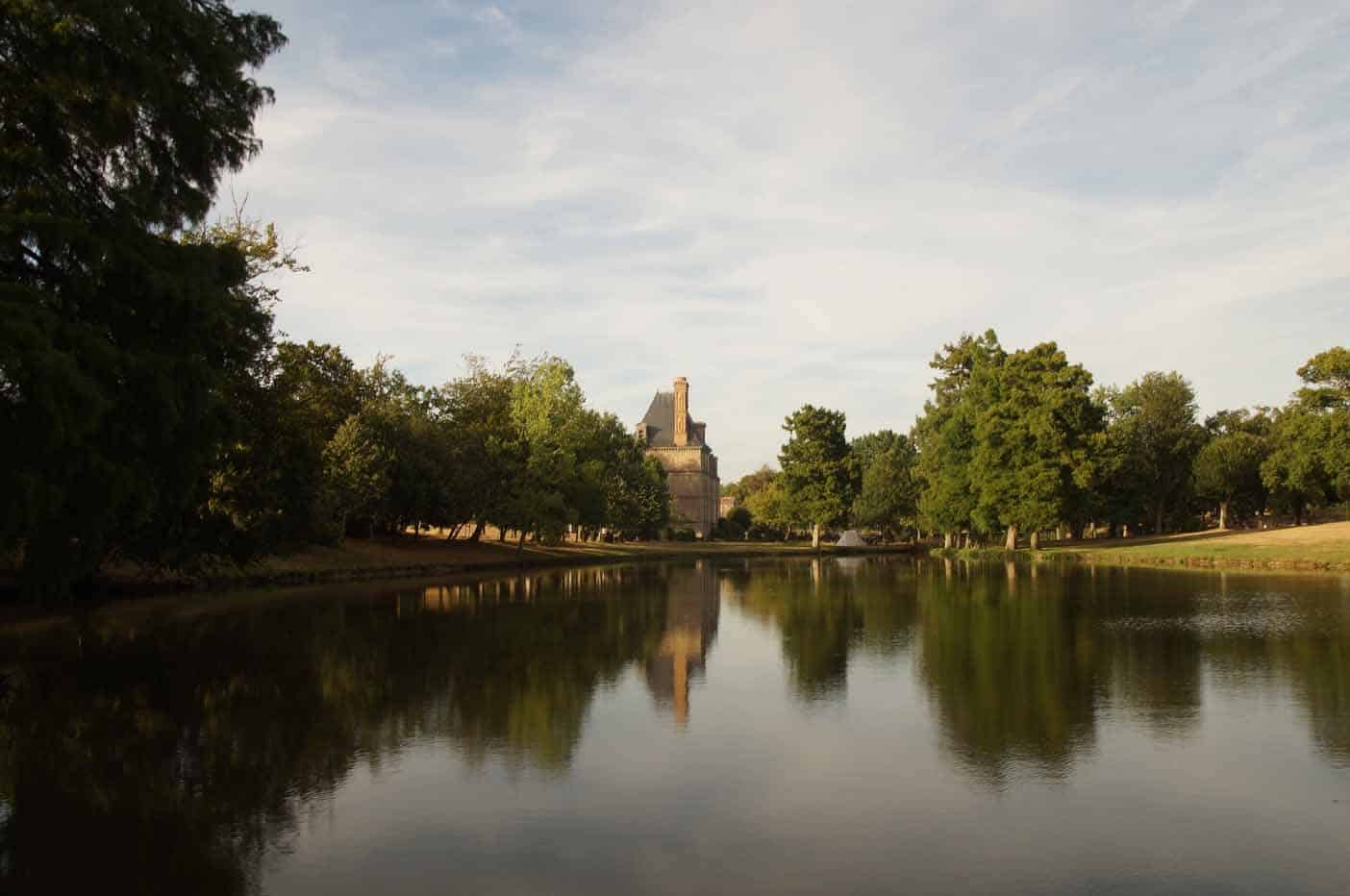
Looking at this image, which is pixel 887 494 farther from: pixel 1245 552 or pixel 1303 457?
pixel 1245 552

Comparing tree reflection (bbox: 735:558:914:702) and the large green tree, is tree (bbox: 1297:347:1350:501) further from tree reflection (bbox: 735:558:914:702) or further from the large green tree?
tree reflection (bbox: 735:558:914:702)

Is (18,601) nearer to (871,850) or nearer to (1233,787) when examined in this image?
(871,850)

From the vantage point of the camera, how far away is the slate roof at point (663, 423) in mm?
132375

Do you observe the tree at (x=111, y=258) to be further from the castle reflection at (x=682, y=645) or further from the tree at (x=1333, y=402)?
the tree at (x=1333, y=402)

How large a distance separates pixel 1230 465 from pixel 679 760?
266 ft

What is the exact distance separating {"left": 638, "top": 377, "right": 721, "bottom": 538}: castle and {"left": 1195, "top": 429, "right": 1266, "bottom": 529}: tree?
55.3 metres

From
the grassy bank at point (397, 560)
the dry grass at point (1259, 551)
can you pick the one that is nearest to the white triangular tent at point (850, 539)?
the grassy bank at point (397, 560)

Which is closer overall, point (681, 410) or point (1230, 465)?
point (1230, 465)

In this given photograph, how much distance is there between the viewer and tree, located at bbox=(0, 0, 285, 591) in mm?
11219

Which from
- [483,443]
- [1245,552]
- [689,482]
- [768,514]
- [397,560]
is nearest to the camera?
[1245,552]

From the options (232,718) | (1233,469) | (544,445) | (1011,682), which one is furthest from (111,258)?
(1233,469)

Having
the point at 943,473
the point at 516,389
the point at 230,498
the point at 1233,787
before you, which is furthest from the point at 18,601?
the point at 943,473

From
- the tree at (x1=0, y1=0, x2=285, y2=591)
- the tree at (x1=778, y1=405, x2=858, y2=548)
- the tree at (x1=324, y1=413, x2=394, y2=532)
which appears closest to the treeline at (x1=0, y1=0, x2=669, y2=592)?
the tree at (x1=0, y1=0, x2=285, y2=591)

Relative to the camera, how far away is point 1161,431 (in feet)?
275
